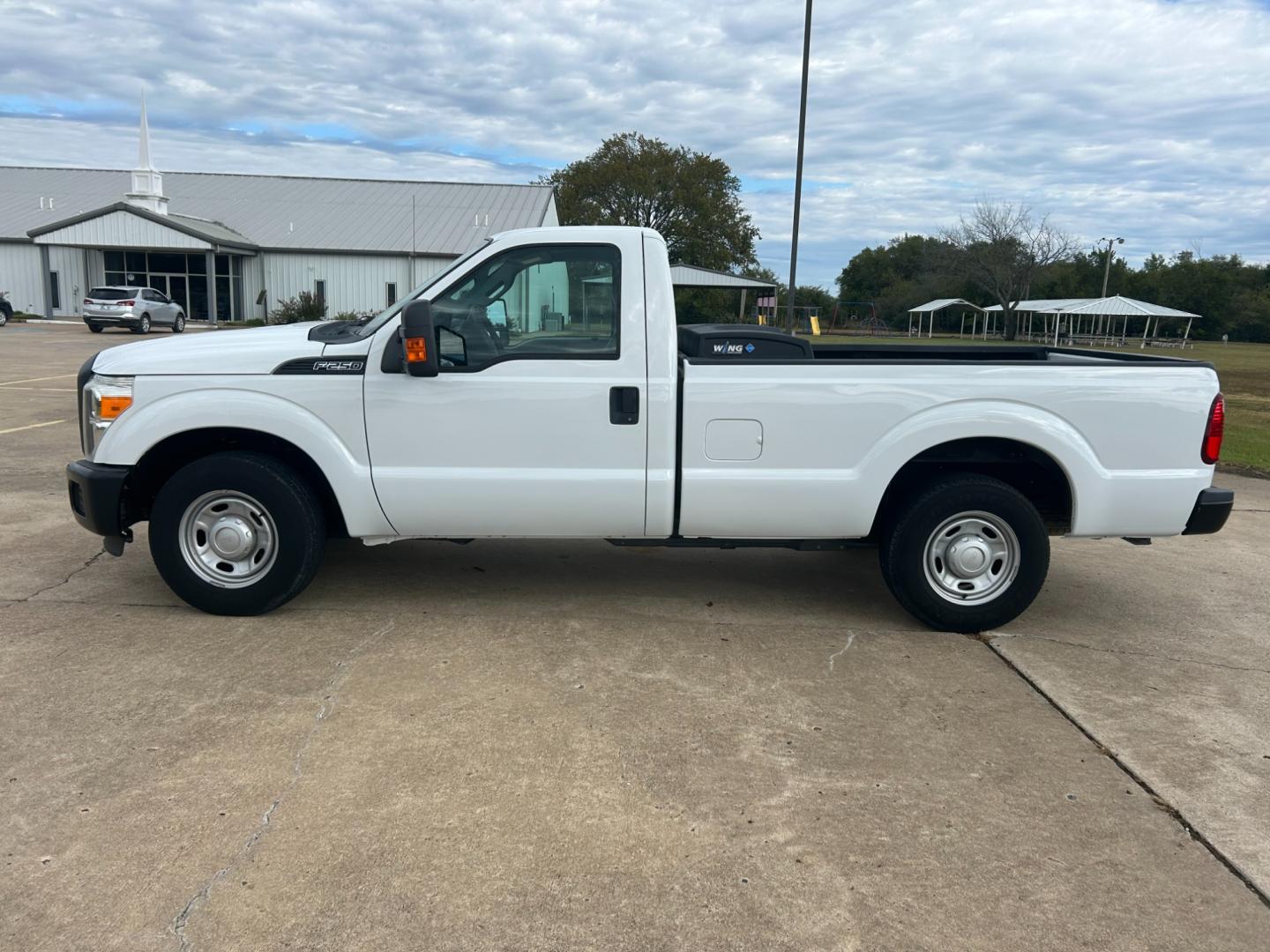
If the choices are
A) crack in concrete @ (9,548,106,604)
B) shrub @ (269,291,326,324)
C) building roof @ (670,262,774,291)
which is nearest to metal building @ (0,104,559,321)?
shrub @ (269,291,326,324)

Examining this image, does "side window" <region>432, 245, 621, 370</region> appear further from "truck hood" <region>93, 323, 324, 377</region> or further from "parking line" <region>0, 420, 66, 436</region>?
"parking line" <region>0, 420, 66, 436</region>

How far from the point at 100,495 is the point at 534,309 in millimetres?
2241

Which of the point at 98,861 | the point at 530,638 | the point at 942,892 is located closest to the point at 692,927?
the point at 942,892

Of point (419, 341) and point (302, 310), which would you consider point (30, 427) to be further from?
point (302, 310)

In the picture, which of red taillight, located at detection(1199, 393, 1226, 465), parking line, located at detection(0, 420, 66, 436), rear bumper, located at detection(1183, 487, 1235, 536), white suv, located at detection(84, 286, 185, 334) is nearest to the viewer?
red taillight, located at detection(1199, 393, 1226, 465)

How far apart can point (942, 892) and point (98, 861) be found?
2.48 metres

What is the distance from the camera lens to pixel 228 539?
5.01 metres

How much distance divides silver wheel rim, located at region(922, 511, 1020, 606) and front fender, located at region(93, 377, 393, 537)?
2866 mm

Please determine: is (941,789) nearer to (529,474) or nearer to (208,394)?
(529,474)

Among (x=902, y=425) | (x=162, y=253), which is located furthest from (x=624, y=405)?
(x=162, y=253)

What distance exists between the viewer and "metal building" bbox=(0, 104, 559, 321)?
3934cm

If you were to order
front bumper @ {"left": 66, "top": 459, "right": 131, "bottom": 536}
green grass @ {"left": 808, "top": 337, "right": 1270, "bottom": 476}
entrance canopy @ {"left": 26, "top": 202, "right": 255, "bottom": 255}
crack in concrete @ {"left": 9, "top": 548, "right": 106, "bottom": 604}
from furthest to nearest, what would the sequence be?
entrance canopy @ {"left": 26, "top": 202, "right": 255, "bottom": 255} < green grass @ {"left": 808, "top": 337, "right": 1270, "bottom": 476} < crack in concrete @ {"left": 9, "top": 548, "right": 106, "bottom": 604} < front bumper @ {"left": 66, "top": 459, "right": 131, "bottom": 536}

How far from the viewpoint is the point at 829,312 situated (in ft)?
235

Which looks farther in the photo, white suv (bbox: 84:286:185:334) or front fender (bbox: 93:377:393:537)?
white suv (bbox: 84:286:185:334)
